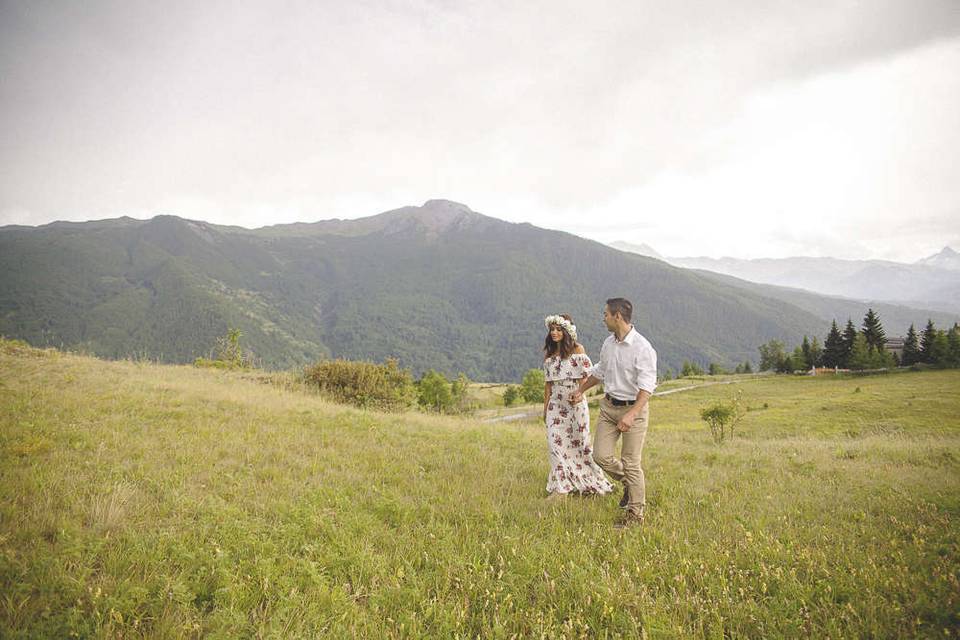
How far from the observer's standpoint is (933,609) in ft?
11.5

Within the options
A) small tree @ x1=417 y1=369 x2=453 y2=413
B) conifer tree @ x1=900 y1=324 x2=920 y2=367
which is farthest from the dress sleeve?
conifer tree @ x1=900 y1=324 x2=920 y2=367

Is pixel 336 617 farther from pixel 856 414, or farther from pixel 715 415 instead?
pixel 856 414

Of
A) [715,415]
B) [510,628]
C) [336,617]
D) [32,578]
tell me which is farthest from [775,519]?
[715,415]

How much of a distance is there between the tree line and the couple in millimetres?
72200

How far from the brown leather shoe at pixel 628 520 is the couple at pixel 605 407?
0.04ft

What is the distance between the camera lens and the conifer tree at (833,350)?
68.4 m

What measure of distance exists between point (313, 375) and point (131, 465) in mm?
11249

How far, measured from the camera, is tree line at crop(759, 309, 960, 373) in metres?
53.4

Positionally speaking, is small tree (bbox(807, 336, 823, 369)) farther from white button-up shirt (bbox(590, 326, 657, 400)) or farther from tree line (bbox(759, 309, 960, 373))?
white button-up shirt (bbox(590, 326, 657, 400))

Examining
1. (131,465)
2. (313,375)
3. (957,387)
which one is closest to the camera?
(131,465)

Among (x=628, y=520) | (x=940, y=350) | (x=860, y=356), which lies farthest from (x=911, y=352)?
(x=628, y=520)

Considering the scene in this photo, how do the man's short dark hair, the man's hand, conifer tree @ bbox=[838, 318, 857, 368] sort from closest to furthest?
the man's hand → the man's short dark hair → conifer tree @ bbox=[838, 318, 857, 368]

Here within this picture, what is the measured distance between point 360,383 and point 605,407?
12266mm

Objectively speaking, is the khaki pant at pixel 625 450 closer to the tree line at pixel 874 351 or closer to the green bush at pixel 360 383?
the green bush at pixel 360 383
